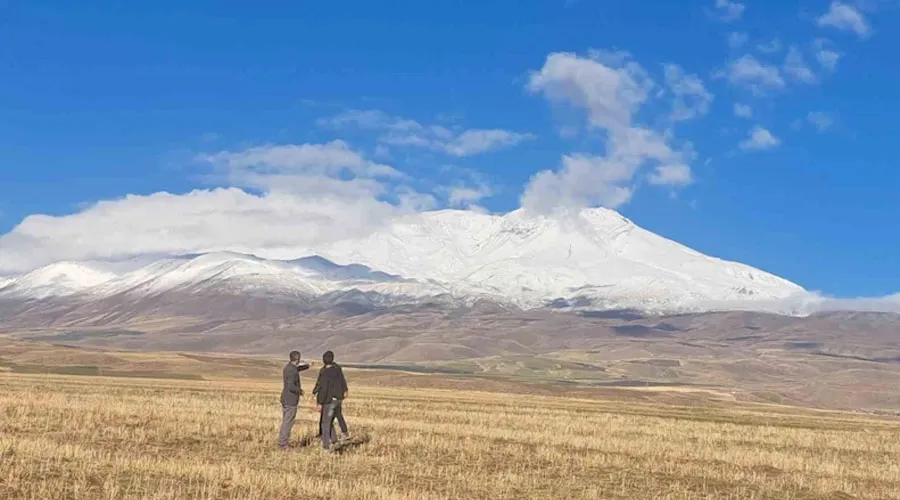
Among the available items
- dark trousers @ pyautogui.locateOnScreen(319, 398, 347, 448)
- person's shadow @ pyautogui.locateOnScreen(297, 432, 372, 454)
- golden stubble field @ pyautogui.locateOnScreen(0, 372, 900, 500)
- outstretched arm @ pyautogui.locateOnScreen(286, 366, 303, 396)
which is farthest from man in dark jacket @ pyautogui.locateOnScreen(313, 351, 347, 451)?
golden stubble field @ pyautogui.locateOnScreen(0, 372, 900, 500)

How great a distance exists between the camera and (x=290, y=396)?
24469mm

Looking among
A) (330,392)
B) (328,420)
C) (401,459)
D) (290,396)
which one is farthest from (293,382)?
(401,459)

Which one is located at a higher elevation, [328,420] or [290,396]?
[290,396]

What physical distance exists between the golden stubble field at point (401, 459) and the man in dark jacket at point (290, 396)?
44 cm

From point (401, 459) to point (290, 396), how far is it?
3.60 metres

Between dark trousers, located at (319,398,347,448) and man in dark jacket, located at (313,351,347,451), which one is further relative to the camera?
man in dark jacket, located at (313,351,347,451)

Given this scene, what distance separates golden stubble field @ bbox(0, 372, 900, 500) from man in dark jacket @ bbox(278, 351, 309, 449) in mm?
443

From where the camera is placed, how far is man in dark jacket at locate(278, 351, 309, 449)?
23594mm

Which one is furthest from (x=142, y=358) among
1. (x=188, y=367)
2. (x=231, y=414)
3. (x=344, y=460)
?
(x=344, y=460)

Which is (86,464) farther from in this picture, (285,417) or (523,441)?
(523,441)

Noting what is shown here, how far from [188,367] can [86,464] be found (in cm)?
12849

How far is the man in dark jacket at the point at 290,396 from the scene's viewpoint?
77.4ft

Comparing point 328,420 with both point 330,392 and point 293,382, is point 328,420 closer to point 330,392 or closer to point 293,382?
point 330,392

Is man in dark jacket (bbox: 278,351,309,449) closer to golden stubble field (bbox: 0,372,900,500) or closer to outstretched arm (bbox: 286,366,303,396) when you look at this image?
outstretched arm (bbox: 286,366,303,396)
